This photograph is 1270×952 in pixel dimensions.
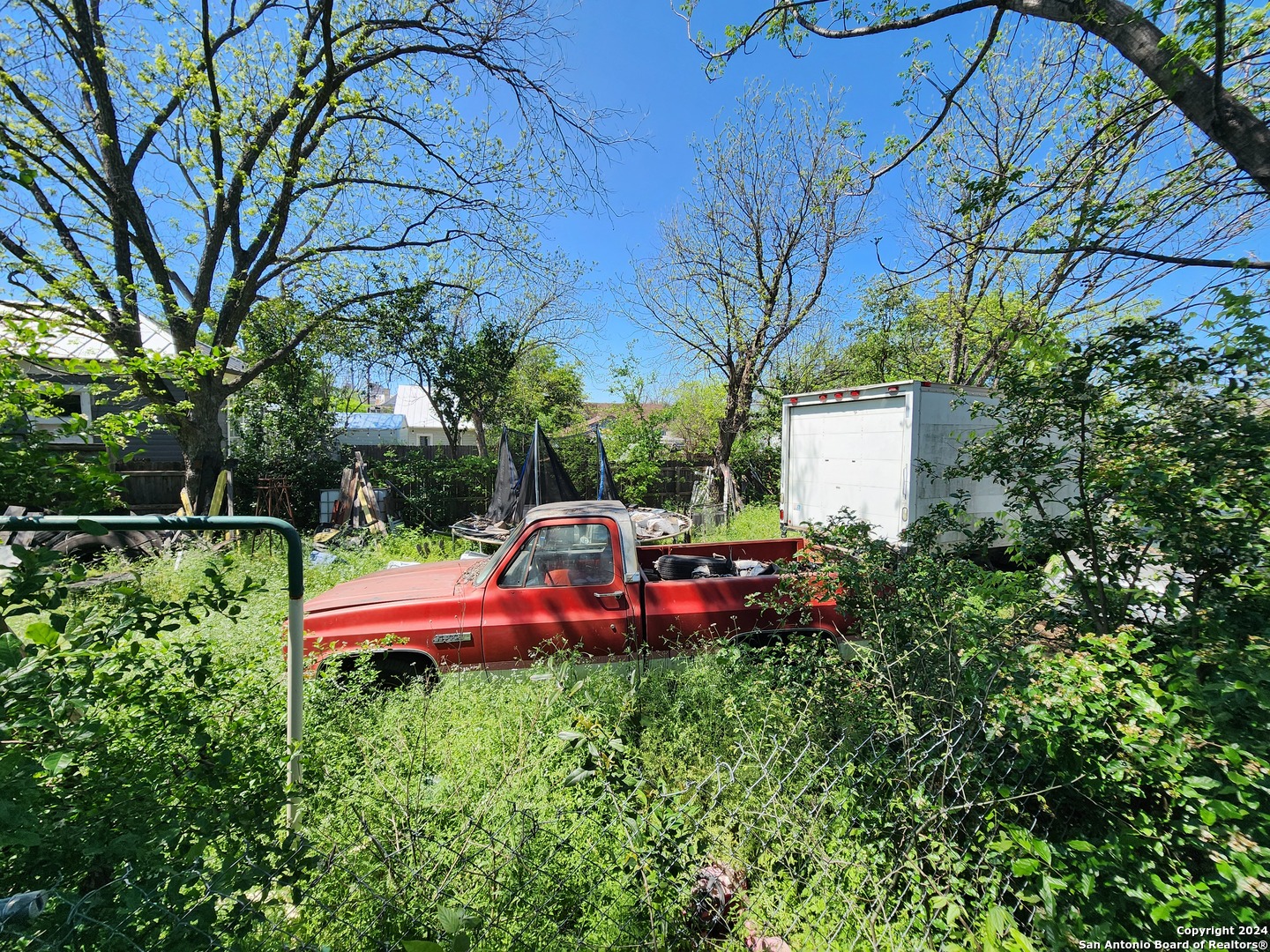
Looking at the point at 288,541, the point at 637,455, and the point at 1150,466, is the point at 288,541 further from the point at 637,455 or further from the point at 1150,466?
the point at 637,455

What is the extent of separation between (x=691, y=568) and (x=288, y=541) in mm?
3184

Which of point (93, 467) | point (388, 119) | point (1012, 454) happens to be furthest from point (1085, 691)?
point (388, 119)

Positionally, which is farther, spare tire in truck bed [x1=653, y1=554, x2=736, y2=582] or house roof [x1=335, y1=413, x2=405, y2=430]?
house roof [x1=335, y1=413, x2=405, y2=430]

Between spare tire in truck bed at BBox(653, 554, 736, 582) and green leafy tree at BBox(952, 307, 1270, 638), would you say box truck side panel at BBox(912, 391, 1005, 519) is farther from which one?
green leafy tree at BBox(952, 307, 1270, 638)

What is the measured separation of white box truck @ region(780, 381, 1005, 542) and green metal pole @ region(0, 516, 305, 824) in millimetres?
4736

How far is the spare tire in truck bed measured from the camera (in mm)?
4523

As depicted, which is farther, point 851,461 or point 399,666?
point 851,461

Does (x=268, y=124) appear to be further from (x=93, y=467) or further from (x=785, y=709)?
(x=785, y=709)

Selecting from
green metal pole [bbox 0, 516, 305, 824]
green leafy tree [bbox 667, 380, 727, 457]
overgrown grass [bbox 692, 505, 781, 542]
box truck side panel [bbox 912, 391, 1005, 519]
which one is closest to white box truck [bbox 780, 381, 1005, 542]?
box truck side panel [bbox 912, 391, 1005, 519]

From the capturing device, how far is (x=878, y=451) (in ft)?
20.9

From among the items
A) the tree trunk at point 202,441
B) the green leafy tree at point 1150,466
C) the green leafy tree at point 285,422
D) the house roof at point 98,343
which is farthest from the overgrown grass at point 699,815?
the green leafy tree at point 285,422

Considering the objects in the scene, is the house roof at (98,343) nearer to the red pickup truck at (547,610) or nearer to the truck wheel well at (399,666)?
the red pickup truck at (547,610)

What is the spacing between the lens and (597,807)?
2027mm

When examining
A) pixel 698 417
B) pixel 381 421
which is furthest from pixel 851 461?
pixel 381 421
